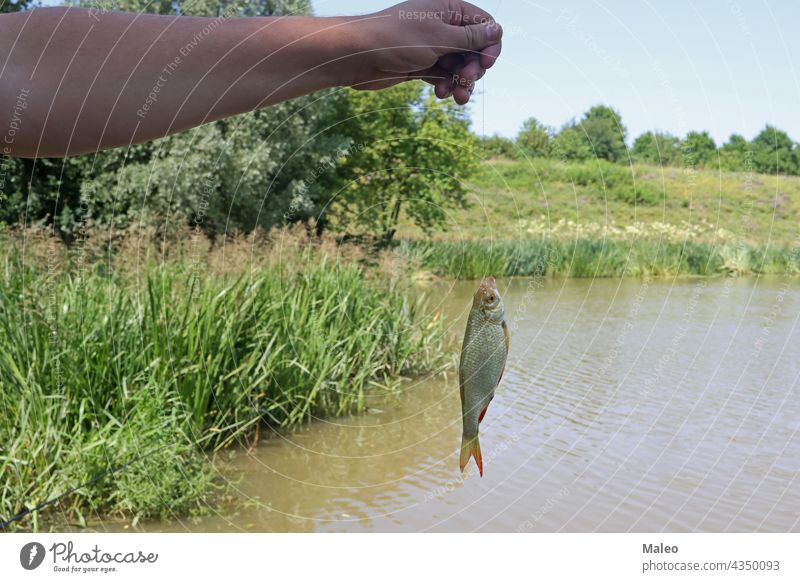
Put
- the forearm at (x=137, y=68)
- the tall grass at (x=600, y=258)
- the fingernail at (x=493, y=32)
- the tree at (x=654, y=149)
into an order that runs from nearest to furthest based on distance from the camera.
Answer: the forearm at (x=137, y=68), the fingernail at (x=493, y=32), the tall grass at (x=600, y=258), the tree at (x=654, y=149)

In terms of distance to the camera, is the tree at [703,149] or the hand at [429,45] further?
the tree at [703,149]

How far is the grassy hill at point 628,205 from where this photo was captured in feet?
72.4

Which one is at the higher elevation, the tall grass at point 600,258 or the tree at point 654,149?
the tree at point 654,149

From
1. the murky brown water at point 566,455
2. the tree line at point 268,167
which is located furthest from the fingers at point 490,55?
the tree line at point 268,167

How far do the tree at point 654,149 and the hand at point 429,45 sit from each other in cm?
3351

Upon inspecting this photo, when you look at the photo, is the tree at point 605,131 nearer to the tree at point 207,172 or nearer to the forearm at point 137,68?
the tree at point 207,172

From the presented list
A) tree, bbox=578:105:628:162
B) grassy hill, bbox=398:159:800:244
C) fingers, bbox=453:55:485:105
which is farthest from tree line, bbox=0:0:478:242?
fingers, bbox=453:55:485:105

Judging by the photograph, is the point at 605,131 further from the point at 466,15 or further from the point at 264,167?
the point at 466,15

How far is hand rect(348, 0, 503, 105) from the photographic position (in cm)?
90

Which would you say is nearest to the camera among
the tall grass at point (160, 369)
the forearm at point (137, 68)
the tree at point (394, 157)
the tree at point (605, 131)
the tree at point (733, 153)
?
the forearm at point (137, 68)

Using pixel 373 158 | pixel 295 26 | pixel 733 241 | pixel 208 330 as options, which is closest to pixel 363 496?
pixel 208 330

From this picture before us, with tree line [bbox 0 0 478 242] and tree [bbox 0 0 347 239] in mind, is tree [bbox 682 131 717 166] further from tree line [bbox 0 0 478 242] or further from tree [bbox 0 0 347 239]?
tree [bbox 0 0 347 239]

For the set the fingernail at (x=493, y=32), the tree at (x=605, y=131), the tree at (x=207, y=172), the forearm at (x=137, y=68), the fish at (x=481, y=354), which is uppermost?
the tree at (x=605, y=131)

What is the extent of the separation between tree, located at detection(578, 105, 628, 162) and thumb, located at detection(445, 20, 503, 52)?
18530 mm
